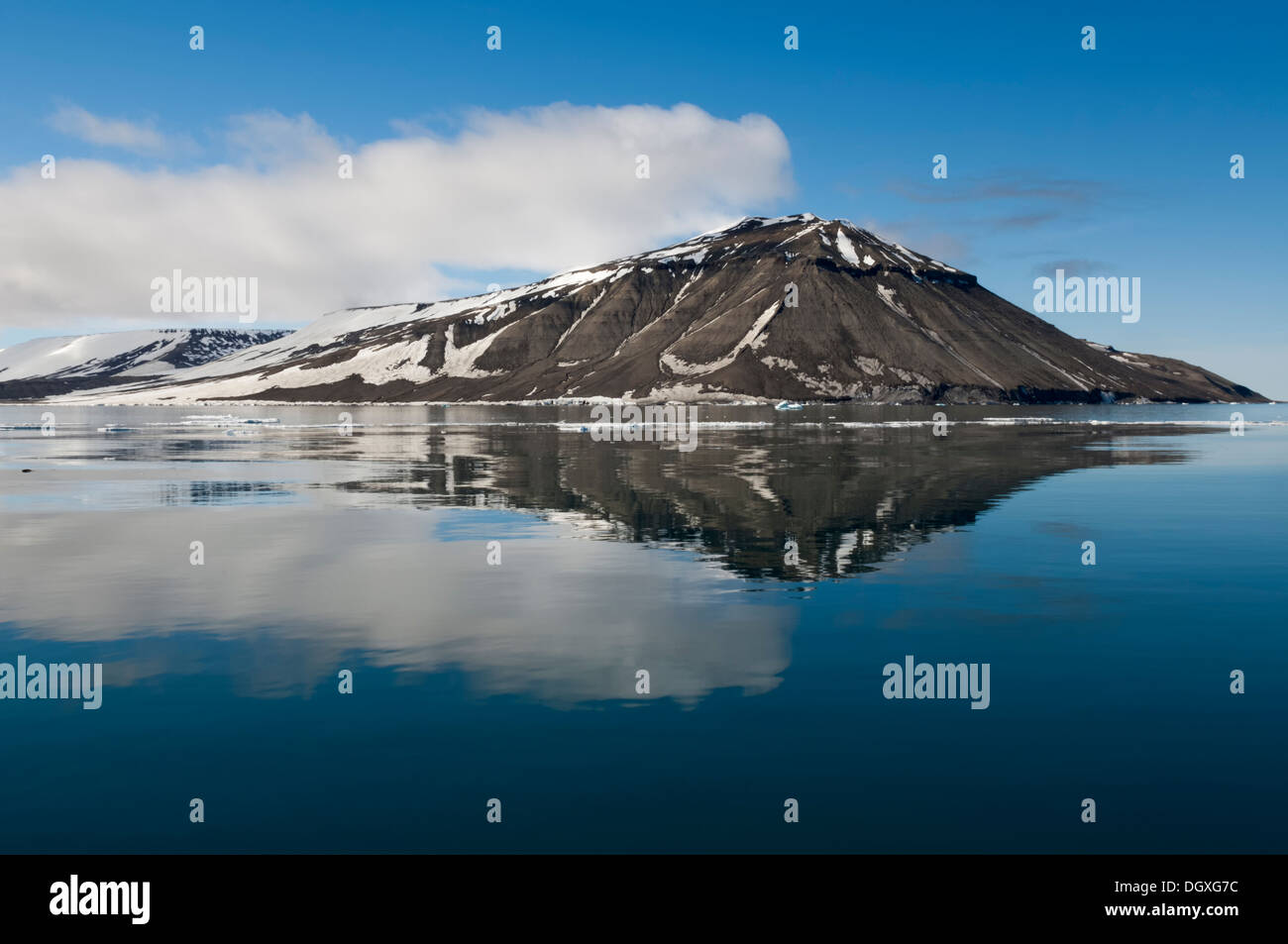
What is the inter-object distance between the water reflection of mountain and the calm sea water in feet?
1.56

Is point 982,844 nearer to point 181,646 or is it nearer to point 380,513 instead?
point 181,646

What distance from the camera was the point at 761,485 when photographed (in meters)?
54.5

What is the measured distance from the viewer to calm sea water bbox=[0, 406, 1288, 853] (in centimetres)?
1305

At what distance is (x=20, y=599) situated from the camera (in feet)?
87.0

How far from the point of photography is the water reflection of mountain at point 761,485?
35938mm

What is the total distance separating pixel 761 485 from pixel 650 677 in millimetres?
36038
